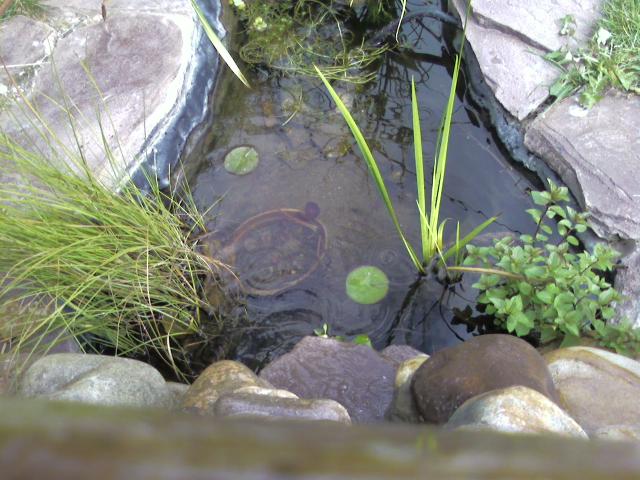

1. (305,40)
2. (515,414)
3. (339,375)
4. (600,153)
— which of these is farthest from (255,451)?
(305,40)

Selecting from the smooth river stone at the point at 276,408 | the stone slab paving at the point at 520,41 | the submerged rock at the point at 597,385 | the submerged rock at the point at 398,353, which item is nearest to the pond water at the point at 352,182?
the submerged rock at the point at 398,353

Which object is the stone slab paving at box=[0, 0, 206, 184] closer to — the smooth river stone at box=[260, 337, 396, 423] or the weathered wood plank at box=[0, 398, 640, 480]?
the smooth river stone at box=[260, 337, 396, 423]

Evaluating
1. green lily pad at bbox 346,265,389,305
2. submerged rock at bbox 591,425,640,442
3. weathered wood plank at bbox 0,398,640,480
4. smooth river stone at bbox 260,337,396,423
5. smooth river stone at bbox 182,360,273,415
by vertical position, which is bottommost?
smooth river stone at bbox 260,337,396,423

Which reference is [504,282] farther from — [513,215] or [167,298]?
[167,298]

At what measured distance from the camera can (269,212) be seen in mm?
3197

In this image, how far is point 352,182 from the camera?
329 centimetres

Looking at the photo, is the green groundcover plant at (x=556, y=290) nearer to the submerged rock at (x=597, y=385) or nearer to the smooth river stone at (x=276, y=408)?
the submerged rock at (x=597, y=385)

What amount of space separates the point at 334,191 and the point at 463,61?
1.06m

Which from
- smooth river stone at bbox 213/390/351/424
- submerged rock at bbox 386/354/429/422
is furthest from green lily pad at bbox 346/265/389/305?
smooth river stone at bbox 213/390/351/424

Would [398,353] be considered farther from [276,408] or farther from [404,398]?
[276,408]

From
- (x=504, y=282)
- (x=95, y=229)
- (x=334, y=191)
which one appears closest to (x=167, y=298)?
(x=95, y=229)

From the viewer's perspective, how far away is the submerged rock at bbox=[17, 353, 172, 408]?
1985 mm

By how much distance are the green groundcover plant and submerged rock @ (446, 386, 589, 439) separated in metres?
0.85

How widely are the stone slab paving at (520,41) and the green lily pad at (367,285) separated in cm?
104
